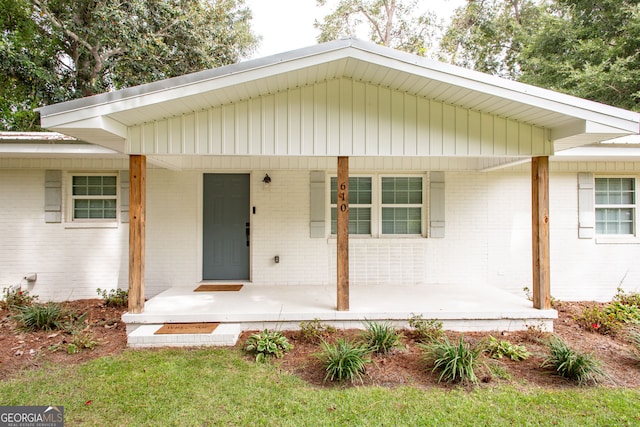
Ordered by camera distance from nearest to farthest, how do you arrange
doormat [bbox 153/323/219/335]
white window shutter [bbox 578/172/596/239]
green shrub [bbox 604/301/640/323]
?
1. doormat [bbox 153/323/219/335]
2. green shrub [bbox 604/301/640/323]
3. white window shutter [bbox 578/172/596/239]

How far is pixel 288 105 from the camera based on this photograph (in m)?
4.27

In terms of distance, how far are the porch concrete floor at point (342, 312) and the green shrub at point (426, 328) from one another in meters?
0.09

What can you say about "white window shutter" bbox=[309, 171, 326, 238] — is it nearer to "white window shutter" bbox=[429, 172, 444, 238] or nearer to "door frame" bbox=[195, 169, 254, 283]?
"door frame" bbox=[195, 169, 254, 283]

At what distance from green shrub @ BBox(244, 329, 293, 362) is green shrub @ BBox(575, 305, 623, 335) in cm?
408

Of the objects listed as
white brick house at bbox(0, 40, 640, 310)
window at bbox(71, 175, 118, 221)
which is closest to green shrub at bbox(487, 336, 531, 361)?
white brick house at bbox(0, 40, 640, 310)

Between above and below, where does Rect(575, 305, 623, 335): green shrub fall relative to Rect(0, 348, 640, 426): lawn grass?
above

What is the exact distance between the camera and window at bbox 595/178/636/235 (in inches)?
257

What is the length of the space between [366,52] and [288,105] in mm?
1086

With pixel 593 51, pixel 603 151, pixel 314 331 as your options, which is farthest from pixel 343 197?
pixel 593 51

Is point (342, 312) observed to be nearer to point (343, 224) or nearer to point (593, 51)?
point (343, 224)

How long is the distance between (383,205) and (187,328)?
12.6 ft

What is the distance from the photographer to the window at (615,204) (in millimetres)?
6520

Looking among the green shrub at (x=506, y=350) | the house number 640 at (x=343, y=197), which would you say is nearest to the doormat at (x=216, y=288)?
the house number 640 at (x=343, y=197)

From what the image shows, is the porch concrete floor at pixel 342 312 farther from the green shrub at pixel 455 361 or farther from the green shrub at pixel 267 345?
the green shrub at pixel 455 361
